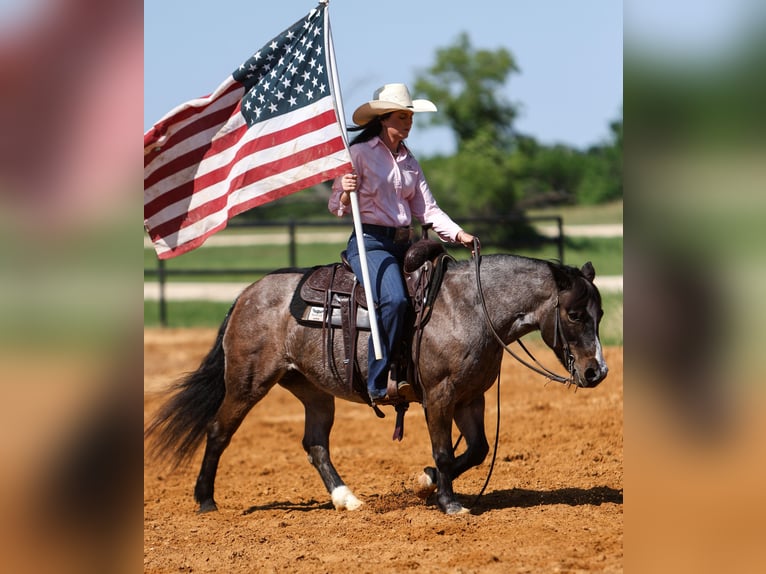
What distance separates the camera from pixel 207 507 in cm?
703

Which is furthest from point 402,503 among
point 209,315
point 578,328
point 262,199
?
point 209,315

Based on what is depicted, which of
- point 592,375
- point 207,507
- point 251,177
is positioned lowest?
point 207,507

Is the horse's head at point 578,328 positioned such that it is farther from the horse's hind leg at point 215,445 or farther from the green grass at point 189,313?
the green grass at point 189,313

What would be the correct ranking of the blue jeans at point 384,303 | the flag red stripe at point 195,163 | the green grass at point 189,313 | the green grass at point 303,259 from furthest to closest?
the green grass at point 189,313, the green grass at point 303,259, the flag red stripe at point 195,163, the blue jeans at point 384,303

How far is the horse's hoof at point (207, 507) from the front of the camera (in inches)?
276

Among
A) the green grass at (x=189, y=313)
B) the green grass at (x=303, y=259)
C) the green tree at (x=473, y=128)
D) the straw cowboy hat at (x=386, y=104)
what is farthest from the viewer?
the green tree at (x=473, y=128)

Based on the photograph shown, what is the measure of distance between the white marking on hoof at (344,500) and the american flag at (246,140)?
210 cm

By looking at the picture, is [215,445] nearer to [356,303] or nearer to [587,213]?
[356,303]

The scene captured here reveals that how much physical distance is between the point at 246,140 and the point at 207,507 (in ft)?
9.25

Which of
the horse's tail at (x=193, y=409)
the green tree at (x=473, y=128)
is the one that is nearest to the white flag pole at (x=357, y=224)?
the horse's tail at (x=193, y=409)

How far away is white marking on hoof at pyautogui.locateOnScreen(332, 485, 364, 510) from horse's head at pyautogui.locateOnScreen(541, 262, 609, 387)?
6.30 ft
